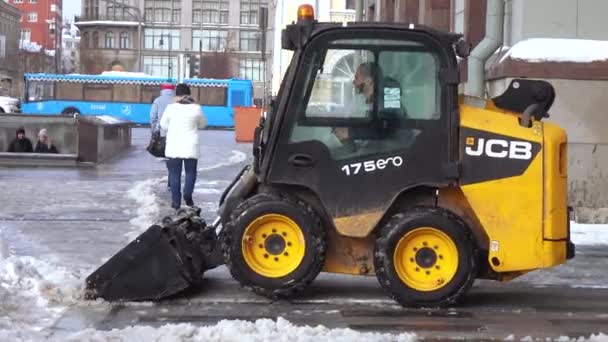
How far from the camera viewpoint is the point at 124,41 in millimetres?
99062

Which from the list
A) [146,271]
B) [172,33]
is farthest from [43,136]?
[172,33]

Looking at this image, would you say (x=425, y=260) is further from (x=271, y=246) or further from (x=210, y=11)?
(x=210, y=11)

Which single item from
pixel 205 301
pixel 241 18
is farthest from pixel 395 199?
pixel 241 18

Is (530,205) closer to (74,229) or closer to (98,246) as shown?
(98,246)

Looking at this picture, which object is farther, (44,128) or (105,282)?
(44,128)

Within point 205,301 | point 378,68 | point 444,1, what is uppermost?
point 444,1

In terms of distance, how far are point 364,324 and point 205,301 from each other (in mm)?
1422

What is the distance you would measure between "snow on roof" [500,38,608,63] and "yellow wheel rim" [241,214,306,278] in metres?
6.21

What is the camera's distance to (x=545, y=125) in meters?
7.53

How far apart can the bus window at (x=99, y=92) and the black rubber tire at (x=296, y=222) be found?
1687 inches

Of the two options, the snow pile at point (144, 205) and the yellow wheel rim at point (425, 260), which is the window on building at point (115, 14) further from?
the yellow wheel rim at point (425, 260)

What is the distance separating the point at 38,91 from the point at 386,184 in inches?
1696

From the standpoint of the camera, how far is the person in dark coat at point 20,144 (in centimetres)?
2034

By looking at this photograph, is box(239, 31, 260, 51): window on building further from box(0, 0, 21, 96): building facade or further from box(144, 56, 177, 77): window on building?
box(0, 0, 21, 96): building facade
